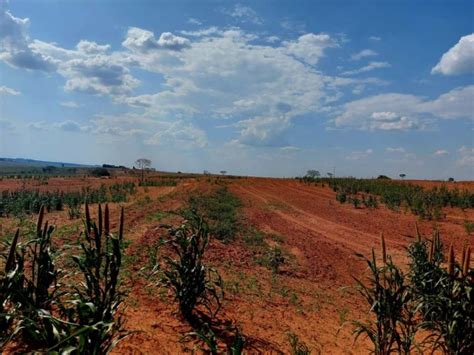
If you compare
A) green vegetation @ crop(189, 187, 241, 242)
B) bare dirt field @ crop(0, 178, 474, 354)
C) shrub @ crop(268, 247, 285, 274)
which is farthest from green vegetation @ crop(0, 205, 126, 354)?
shrub @ crop(268, 247, 285, 274)

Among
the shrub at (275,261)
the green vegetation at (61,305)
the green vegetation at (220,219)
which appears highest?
the green vegetation at (61,305)

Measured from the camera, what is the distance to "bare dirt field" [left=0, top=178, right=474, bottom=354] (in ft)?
17.1

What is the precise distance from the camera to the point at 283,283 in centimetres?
873

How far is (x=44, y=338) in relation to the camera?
3189 millimetres

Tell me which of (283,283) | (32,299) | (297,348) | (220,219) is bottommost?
(283,283)

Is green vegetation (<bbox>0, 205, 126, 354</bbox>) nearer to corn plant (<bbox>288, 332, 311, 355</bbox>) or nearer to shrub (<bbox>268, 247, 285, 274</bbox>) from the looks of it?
corn plant (<bbox>288, 332, 311, 355</bbox>)

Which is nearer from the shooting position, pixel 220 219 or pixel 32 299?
pixel 32 299

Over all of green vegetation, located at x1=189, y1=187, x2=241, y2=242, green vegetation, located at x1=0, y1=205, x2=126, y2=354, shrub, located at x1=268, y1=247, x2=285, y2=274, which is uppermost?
green vegetation, located at x1=0, y1=205, x2=126, y2=354

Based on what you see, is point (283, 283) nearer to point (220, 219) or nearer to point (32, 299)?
point (32, 299)

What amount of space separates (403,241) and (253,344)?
1163 cm

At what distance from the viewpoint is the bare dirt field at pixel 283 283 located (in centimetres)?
520

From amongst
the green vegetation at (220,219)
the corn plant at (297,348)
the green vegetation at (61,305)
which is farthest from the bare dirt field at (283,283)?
the green vegetation at (61,305)

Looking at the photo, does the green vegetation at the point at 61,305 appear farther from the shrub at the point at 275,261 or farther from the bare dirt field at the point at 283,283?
the shrub at the point at 275,261

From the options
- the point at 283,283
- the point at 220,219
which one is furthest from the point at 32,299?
the point at 220,219
